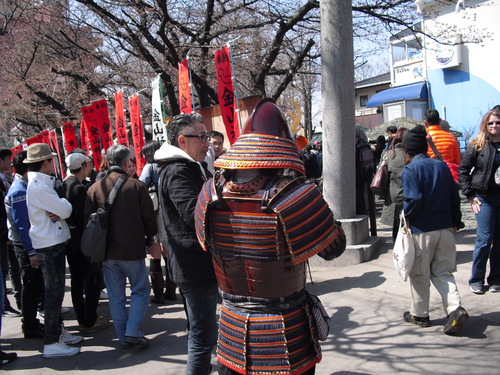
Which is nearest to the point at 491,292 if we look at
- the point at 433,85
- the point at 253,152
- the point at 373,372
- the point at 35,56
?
the point at 373,372

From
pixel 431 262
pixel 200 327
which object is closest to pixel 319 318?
pixel 200 327

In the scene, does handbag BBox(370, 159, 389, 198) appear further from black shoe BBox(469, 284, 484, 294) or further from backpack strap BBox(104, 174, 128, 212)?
backpack strap BBox(104, 174, 128, 212)

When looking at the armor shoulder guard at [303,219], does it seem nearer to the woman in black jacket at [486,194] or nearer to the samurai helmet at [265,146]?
the samurai helmet at [265,146]

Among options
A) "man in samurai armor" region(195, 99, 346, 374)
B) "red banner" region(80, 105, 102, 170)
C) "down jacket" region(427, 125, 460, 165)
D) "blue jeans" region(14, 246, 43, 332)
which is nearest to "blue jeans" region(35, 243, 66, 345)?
"blue jeans" region(14, 246, 43, 332)

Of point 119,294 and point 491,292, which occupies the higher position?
point 119,294

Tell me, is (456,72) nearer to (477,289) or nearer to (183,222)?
(477,289)

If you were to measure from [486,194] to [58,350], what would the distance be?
452 cm

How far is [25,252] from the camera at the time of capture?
470cm

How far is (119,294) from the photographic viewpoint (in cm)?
416

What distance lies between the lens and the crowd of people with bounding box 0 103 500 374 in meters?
2.13

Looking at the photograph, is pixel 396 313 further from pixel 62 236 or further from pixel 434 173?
pixel 62 236

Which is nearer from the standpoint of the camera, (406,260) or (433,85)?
(406,260)

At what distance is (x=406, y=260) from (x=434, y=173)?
81 centimetres

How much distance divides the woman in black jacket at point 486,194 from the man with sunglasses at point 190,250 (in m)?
3.11
